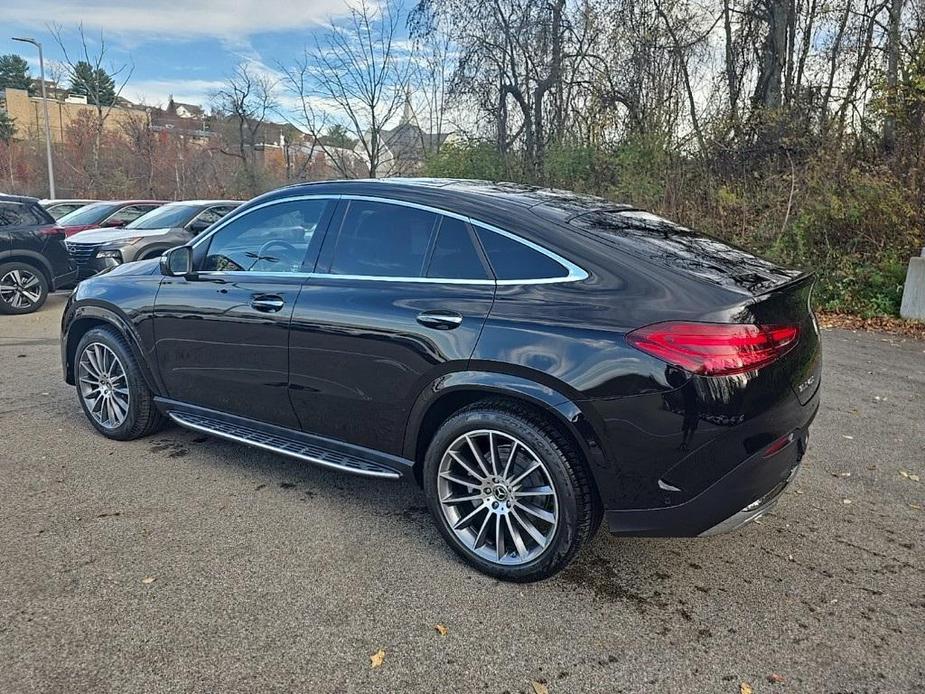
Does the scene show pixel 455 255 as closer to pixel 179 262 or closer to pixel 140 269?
pixel 179 262

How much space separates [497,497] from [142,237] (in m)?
9.81

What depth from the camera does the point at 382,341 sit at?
3.12 meters

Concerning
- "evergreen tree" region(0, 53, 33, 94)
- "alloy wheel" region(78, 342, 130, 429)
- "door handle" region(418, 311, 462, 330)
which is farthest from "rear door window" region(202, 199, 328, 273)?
"evergreen tree" region(0, 53, 33, 94)

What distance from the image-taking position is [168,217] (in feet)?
38.1

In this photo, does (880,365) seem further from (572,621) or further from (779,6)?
(779,6)

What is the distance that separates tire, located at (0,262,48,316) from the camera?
9594mm

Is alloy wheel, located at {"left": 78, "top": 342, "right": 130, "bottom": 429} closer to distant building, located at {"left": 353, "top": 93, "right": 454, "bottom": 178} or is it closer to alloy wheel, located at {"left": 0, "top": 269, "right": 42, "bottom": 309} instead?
alloy wheel, located at {"left": 0, "top": 269, "right": 42, "bottom": 309}

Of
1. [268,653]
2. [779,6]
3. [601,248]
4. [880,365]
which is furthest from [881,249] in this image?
[268,653]

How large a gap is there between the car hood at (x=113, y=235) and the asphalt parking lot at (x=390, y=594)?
761 centimetres

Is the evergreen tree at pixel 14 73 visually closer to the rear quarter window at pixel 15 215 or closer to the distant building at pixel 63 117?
the distant building at pixel 63 117

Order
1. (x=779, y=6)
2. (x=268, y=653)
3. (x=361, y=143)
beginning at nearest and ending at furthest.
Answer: (x=268, y=653) < (x=779, y=6) < (x=361, y=143)

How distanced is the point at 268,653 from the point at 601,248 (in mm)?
2016

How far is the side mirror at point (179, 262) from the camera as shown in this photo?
405 centimetres

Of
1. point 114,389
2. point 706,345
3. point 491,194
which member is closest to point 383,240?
point 491,194
